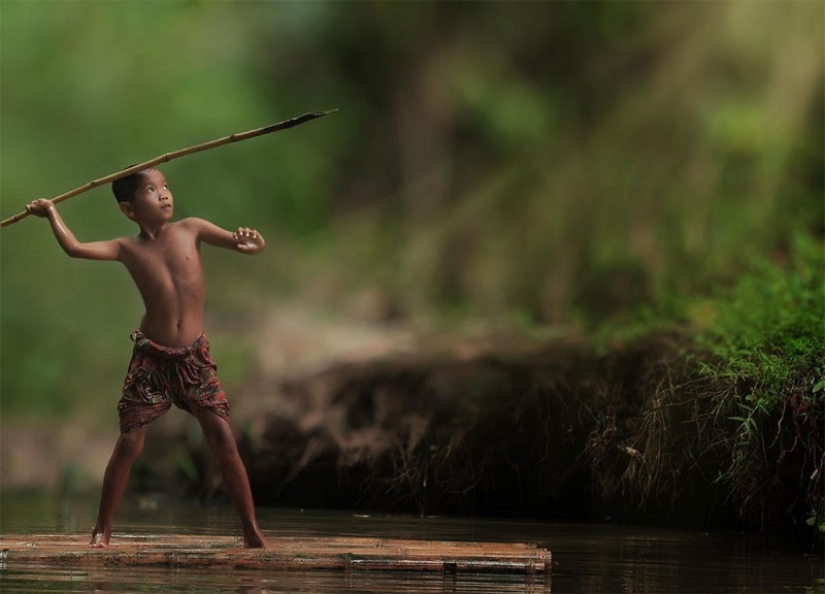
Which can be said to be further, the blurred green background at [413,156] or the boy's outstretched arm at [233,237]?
the blurred green background at [413,156]

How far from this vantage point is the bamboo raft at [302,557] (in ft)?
16.4

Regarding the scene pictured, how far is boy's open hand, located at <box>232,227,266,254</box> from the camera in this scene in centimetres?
565

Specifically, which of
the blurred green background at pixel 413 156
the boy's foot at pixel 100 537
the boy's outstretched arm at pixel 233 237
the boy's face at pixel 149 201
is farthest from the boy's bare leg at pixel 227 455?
the blurred green background at pixel 413 156

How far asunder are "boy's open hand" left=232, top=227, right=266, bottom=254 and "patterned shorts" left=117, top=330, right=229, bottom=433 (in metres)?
0.36

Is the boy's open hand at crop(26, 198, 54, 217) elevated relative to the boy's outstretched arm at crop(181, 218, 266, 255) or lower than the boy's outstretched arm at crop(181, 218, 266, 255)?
elevated

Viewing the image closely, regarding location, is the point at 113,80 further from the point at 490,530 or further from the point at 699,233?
the point at 490,530

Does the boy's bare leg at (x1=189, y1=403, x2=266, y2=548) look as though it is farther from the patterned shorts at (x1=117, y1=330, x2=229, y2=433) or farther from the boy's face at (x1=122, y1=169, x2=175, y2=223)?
the boy's face at (x1=122, y1=169, x2=175, y2=223)

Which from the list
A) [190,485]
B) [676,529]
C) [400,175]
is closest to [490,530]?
[676,529]

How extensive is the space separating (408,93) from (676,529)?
528 inches

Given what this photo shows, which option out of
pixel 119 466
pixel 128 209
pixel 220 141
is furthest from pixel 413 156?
pixel 220 141

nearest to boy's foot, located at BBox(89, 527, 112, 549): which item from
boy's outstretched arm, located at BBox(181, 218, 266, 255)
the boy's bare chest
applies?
the boy's bare chest

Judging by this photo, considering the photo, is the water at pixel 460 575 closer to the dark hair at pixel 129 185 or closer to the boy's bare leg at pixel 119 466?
the boy's bare leg at pixel 119 466

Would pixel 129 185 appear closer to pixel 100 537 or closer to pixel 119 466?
pixel 119 466

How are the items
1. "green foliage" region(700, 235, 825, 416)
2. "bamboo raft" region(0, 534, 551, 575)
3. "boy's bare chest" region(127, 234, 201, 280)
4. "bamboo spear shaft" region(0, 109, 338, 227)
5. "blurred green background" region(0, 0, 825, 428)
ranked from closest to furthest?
"bamboo raft" region(0, 534, 551, 575) < "bamboo spear shaft" region(0, 109, 338, 227) < "boy's bare chest" region(127, 234, 201, 280) < "green foliage" region(700, 235, 825, 416) < "blurred green background" region(0, 0, 825, 428)
